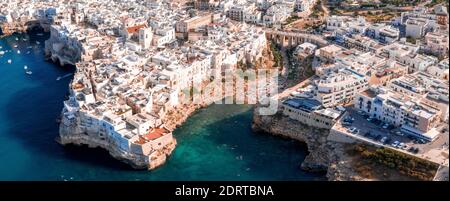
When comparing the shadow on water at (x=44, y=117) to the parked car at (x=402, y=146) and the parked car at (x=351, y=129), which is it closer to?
the parked car at (x=351, y=129)

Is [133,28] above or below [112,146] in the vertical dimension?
above

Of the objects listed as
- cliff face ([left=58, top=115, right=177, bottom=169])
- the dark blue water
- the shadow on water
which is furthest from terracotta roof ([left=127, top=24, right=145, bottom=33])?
cliff face ([left=58, top=115, right=177, bottom=169])

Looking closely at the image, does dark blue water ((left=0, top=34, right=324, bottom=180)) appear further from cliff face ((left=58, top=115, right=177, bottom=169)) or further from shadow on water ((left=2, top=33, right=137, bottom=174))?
cliff face ((left=58, top=115, right=177, bottom=169))

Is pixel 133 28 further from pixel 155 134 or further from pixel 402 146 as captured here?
pixel 402 146

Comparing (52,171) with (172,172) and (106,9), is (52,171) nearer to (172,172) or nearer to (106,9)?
(172,172)

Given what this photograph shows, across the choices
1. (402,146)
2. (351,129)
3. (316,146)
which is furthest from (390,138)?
(316,146)
